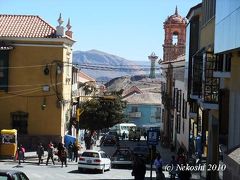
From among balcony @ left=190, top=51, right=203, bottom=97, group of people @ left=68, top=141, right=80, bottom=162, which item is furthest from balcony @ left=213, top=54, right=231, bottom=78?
group of people @ left=68, top=141, right=80, bottom=162

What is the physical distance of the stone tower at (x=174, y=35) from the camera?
74.4 m

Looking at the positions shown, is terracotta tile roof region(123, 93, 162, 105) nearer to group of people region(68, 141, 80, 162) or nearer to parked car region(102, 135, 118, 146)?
parked car region(102, 135, 118, 146)

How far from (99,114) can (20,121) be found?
18.1 m

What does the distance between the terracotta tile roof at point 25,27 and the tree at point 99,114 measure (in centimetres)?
1556

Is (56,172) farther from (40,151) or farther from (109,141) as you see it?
(109,141)

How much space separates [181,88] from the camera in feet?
169

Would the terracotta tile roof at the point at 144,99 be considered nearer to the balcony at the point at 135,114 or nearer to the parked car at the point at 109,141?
the balcony at the point at 135,114

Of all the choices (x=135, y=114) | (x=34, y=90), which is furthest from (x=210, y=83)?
(x=135, y=114)

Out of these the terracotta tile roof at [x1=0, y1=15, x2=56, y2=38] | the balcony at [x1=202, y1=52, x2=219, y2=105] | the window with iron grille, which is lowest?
the window with iron grille

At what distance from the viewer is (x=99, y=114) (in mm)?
63156

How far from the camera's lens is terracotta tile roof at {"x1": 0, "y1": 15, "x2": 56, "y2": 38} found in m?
45.4

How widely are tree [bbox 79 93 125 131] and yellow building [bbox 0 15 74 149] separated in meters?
16.2

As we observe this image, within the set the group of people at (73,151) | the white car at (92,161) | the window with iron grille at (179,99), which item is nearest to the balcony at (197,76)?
the white car at (92,161)

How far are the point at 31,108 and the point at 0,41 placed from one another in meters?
5.45
